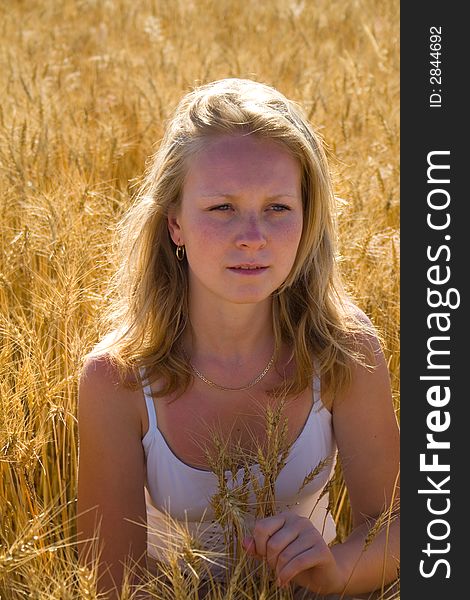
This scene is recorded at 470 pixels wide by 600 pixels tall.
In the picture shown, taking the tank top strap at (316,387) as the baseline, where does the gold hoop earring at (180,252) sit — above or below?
above

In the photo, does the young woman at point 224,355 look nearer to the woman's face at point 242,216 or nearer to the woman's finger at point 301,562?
the woman's face at point 242,216

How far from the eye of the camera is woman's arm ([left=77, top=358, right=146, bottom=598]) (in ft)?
6.23

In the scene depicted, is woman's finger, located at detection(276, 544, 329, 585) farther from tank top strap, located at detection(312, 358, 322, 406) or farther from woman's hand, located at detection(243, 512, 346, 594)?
tank top strap, located at detection(312, 358, 322, 406)

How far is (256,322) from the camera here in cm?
201

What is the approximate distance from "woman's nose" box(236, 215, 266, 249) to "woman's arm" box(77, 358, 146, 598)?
1.28ft

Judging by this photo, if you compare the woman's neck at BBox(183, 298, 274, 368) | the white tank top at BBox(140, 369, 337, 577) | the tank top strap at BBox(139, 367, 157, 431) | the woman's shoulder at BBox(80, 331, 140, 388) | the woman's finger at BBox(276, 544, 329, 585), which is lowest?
the woman's finger at BBox(276, 544, 329, 585)

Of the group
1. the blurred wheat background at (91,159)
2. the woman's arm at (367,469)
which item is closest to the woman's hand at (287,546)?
the woman's arm at (367,469)

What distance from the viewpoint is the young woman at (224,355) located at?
1.85 meters

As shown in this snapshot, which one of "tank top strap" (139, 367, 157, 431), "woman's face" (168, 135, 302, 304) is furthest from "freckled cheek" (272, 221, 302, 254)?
"tank top strap" (139, 367, 157, 431)

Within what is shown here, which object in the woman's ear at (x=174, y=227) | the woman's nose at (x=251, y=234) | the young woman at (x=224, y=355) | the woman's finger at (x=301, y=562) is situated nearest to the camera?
the woman's finger at (x=301, y=562)

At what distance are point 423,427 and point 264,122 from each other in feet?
2.09

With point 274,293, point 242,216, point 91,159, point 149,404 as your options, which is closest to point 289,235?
point 242,216

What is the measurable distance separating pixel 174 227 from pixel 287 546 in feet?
2.32

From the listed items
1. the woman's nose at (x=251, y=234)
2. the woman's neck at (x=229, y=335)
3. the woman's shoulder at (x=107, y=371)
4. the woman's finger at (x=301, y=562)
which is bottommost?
the woman's finger at (x=301, y=562)
